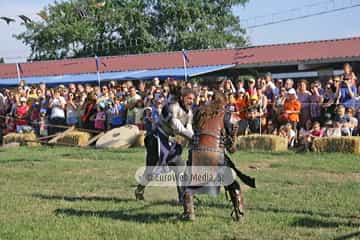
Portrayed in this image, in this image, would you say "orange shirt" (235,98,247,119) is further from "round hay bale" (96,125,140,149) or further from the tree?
the tree

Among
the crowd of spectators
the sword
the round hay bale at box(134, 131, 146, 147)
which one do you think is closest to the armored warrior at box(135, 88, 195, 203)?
the sword

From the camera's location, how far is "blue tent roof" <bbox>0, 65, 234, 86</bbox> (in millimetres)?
27719

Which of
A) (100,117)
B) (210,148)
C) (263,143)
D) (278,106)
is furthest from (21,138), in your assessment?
(210,148)

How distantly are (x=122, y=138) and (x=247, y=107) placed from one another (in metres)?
3.38

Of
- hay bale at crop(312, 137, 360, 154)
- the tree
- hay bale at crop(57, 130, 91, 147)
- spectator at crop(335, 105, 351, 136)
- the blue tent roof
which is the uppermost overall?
the tree

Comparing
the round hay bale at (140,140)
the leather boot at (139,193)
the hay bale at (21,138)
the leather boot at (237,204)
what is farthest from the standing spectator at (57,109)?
the leather boot at (237,204)

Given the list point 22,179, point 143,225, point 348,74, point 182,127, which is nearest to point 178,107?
point 182,127

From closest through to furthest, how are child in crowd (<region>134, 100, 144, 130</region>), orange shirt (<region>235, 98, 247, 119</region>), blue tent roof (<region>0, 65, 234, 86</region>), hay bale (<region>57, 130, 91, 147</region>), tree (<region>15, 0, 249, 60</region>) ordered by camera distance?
1. orange shirt (<region>235, 98, 247, 119</region>)
2. child in crowd (<region>134, 100, 144, 130</region>)
3. hay bale (<region>57, 130, 91, 147</region>)
4. blue tent roof (<region>0, 65, 234, 86</region>)
5. tree (<region>15, 0, 249, 60</region>)

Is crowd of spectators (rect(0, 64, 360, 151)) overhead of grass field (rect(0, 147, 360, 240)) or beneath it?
overhead

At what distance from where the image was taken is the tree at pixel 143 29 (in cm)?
5359

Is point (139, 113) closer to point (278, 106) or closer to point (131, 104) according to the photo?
point (131, 104)

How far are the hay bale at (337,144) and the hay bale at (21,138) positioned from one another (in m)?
8.56

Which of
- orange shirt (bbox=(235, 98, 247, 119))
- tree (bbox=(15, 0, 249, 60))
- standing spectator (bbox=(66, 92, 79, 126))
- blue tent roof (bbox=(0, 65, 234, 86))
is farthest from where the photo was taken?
tree (bbox=(15, 0, 249, 60))

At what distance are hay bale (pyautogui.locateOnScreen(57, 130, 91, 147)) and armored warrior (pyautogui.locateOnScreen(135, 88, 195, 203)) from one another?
925 cm
